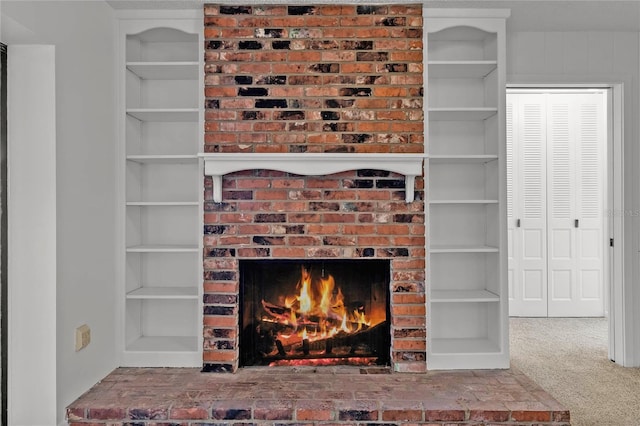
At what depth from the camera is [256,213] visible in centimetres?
311

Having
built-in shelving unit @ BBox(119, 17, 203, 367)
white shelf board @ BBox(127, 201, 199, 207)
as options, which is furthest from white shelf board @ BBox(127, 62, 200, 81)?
white shelf board @ BBox(127, 201, 199, 207)

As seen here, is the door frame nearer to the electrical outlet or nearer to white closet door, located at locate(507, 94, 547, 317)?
white closet door, located at locate(507, 94, 547, 317)

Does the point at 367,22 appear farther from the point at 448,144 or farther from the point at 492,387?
the point at 492,387

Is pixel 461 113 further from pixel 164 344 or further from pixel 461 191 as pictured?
pixel 164 344

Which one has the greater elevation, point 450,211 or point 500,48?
point 500,48

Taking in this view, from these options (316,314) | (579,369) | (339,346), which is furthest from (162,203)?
(579,369)

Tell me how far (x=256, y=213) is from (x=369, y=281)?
827 mm

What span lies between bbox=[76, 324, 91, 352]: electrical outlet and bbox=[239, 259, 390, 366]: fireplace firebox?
0.89 m

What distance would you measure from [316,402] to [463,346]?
118 centimetres

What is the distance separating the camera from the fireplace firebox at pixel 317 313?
3.21 meters

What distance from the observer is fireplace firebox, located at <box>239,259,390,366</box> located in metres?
3.21

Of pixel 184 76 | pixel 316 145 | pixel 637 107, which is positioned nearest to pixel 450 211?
pixel 316 145

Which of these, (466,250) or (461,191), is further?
(461,191)

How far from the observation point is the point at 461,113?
127 inches
